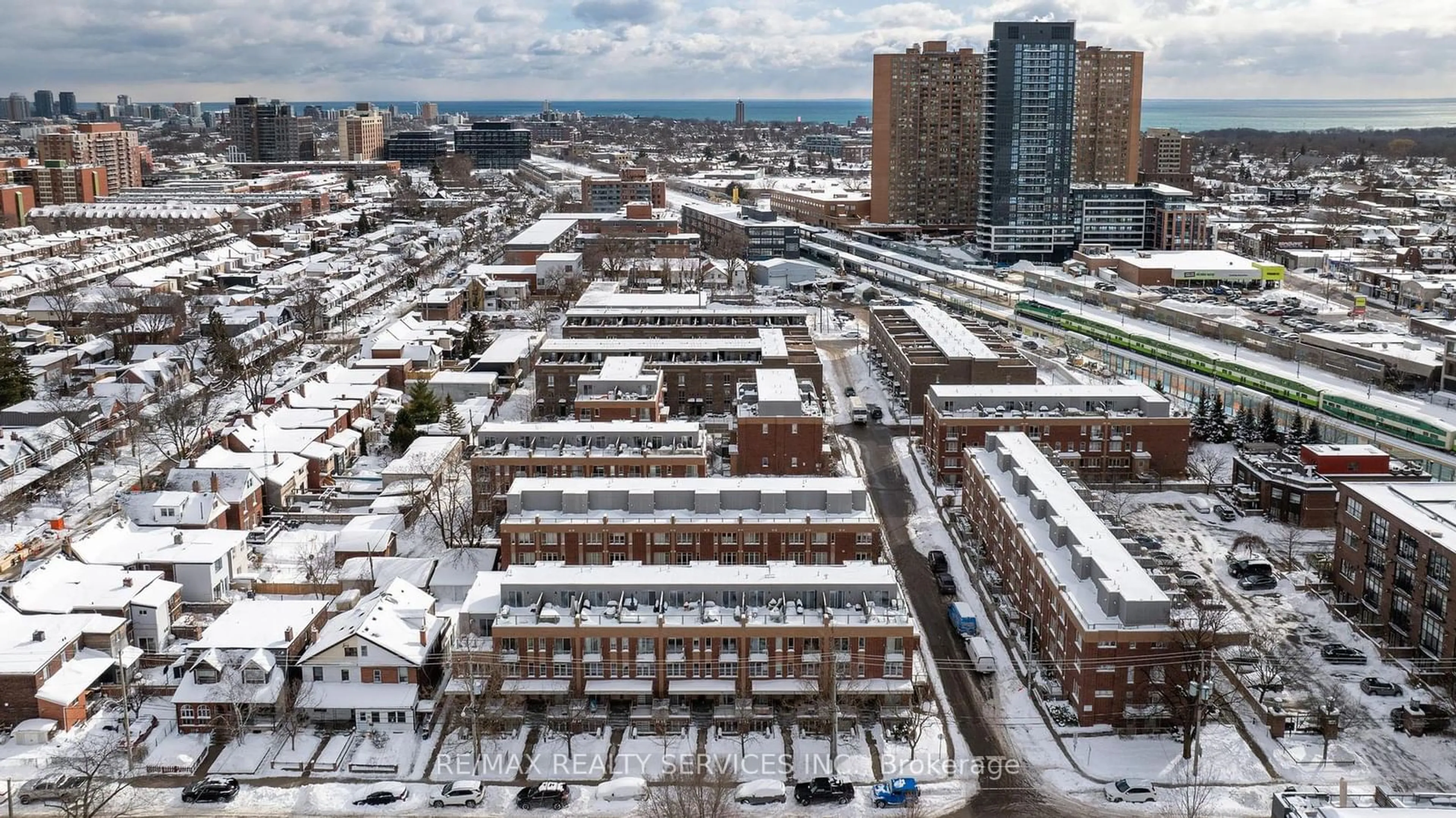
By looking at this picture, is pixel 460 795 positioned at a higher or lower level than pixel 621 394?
lower

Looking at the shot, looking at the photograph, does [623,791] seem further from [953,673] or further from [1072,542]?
[1072,542]

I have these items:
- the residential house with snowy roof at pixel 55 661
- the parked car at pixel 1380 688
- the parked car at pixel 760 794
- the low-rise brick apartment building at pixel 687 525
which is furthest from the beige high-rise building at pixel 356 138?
the parked car at pixel 1380 688

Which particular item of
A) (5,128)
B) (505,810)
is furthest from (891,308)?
(5,128)

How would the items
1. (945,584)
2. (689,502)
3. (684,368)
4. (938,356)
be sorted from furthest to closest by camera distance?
(938,356)
(684,368)
(689,502)
(945,584)

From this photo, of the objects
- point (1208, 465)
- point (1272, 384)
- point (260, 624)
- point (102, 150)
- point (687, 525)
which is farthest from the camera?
point (102, 150)

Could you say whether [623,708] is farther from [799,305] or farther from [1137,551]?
[799,305]

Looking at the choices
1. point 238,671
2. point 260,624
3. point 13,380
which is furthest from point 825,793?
point 13,380

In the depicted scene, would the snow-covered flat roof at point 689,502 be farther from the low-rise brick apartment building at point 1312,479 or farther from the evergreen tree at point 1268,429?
the evergreen tree at point 1268,429
